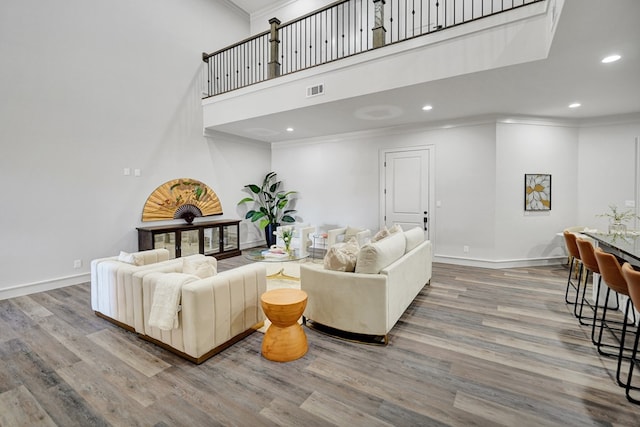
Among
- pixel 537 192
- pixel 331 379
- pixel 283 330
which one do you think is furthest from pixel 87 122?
pixel 537 192

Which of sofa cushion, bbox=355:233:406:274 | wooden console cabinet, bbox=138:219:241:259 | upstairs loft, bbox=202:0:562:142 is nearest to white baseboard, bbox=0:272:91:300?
wooden console cabinet, bbox=138:219:241:259

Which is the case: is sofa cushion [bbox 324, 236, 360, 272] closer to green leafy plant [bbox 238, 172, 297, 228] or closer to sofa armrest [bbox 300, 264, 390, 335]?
sofa armrest [bbox 300, 264, 390, 335]

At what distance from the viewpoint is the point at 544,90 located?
3910 mm

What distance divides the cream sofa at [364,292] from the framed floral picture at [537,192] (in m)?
3.66

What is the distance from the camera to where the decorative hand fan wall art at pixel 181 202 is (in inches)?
208

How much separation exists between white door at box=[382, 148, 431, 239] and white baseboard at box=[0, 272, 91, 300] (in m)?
5.38

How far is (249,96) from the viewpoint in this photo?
5.25 m

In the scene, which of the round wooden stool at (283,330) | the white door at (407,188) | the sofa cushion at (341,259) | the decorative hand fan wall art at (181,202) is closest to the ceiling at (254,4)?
the decorative hand fan wall art at (181,202)

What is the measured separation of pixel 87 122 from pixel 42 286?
8.01 ft

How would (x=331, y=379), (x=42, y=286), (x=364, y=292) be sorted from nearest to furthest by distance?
1. (x=331, y=379)
2. (x=364, y=292)
3. (x=42, y=286)

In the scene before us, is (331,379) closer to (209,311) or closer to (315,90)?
(209,311)

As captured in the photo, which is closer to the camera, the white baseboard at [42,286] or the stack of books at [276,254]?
the white baseboard at [42,286]

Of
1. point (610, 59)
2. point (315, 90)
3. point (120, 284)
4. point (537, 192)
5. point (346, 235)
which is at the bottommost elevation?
point (120, 284)

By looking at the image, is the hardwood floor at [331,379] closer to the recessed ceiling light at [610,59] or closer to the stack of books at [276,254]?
the stack of books at [276,254]
